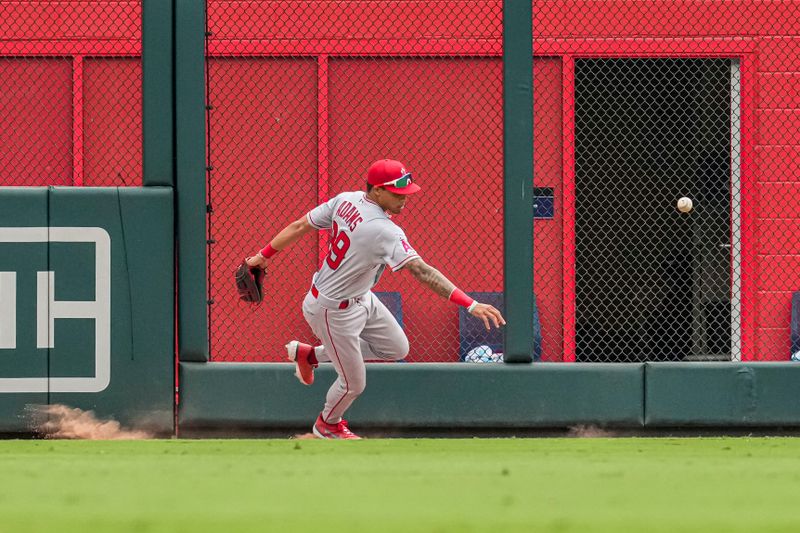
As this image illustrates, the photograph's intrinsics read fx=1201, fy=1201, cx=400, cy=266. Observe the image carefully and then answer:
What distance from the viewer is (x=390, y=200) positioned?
22.3ft

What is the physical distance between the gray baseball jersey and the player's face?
5 centimetres

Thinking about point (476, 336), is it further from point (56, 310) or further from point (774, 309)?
point (56, 310)

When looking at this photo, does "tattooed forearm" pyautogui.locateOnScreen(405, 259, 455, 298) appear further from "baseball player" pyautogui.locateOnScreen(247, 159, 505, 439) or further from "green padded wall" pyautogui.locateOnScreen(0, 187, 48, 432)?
"green padded wall" pyautogui.locateOnScreen(0, 187, 48, 432)

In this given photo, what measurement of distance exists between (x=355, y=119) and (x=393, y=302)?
60.4 inches

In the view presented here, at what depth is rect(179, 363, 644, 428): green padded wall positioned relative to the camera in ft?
23.6

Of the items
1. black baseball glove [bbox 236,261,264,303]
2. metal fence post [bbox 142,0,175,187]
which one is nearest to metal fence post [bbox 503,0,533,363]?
black baseball glove [bbox 236,261,264,303]

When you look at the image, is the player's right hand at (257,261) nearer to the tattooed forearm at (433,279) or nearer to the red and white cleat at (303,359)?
the red and white cleat at (303,359)

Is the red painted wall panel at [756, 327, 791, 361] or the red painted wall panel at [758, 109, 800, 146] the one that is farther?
the red painted wall panel at [758, 109, 800, 146]

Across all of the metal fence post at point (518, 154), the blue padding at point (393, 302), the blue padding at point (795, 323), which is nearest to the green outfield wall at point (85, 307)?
the metal fence post at point (518, 154)

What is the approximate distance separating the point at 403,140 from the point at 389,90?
42 cm

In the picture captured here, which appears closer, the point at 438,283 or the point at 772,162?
the point at 438,283

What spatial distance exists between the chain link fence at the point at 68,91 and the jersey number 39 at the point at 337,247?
323 centimetres

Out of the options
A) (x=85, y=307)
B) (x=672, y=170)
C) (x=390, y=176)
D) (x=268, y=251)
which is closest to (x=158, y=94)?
(x=268, y=251)

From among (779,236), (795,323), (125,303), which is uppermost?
(779,236)
